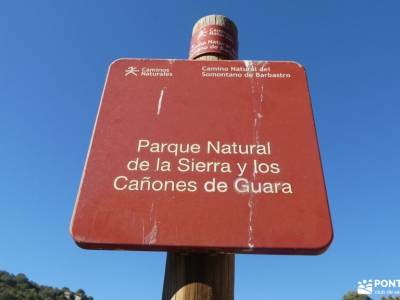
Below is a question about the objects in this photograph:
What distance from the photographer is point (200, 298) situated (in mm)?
1615

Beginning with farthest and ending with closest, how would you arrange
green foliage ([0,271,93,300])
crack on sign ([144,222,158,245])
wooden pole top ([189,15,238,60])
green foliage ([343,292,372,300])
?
green foliage ([0,271,93,300]), green foliage ([343,292,372,300]), wooden pole top ([189,15,238,60]), crack on sign ([144,222,158,245])

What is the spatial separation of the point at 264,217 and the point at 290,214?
0.40ft

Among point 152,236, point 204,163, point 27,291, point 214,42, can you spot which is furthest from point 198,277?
point 27,291

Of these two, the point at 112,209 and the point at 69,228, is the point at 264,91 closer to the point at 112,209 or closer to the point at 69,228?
the point at 112,209

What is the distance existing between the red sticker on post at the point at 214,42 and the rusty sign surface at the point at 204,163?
0.41 metres

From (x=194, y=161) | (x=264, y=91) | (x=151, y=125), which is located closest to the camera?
(x=194, y=161)

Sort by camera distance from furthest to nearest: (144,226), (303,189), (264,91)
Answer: (264,91) → (303,189) → (144,226)

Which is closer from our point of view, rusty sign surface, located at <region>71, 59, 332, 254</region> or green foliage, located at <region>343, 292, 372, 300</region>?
rusty sign surface, located at <region>71, 59, 332, 254</region>

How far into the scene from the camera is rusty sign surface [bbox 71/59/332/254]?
5.25 feet

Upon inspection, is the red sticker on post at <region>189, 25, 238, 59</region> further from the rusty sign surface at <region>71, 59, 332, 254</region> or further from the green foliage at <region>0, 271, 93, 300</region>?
the green foliage at <region>0, 271, 93, 300</region>

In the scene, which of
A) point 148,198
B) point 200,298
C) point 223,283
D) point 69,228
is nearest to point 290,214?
point 223,283

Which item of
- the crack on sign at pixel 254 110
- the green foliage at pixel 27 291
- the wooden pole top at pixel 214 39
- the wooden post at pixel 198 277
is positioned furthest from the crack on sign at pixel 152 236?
the green foliage at pixel 27 291

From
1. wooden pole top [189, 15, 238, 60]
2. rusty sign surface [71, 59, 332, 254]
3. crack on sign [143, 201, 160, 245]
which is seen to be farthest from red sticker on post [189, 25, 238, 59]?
crack on sign [143, 201, 160, 245]

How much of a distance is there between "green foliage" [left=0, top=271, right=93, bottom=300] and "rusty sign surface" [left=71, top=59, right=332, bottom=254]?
72322 millimetres
